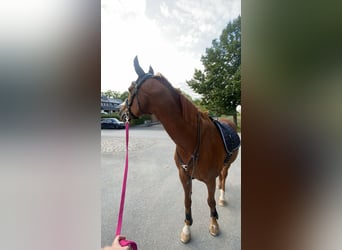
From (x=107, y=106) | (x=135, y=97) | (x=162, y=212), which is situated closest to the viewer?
(x=135, y=97)

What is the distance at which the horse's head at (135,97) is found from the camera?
1.24 metres

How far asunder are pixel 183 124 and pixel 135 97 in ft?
1.47

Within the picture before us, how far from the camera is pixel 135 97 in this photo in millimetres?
1238

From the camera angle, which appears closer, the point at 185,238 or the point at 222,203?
the point at 185,238

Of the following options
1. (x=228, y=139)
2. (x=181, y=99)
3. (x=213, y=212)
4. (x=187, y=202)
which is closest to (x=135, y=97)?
(x=181, y=99)

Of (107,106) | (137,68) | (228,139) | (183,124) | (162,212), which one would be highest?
(137,68)

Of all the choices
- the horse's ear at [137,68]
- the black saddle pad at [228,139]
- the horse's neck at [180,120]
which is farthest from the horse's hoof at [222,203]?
the horse's ear at [137,68]

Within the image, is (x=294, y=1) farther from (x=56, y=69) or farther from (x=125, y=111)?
(x=125, y=111)

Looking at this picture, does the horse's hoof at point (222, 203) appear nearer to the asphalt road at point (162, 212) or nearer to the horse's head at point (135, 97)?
the asphalt road at point (162, 212)

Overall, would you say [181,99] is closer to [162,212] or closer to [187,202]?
[187,202]

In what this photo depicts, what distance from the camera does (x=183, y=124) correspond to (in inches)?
52.7

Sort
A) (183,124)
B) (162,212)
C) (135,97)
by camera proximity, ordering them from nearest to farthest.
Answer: (135,97)
(183,124)
(162,212)

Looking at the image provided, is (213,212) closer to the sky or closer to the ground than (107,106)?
closer to the ground

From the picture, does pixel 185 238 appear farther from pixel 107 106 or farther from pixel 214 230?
pixel 107 106
